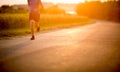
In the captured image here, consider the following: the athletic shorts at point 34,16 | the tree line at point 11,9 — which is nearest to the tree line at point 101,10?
the tree line at point 11,9

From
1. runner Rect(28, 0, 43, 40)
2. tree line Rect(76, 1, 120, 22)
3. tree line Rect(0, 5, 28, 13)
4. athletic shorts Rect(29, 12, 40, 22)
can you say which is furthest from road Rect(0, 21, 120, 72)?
tree line Rect(76, 1, 120, 22)

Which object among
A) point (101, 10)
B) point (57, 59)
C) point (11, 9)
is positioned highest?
point (57, 59)

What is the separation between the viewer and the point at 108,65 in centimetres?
716

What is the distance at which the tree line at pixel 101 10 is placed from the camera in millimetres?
45250

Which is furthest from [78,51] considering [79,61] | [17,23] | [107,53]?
[17,23]

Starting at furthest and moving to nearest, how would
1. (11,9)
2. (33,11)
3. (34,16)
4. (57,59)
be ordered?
(11,9) → (34,16) → (33,11) → (57,59)

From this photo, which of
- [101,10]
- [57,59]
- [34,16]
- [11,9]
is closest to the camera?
[57,59]

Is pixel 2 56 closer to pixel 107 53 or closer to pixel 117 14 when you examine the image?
pixel 107 53

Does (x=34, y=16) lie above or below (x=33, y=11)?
below

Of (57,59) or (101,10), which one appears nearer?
(57,59)

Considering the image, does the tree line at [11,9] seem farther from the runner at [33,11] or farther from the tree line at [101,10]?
the tree line at [101,10]

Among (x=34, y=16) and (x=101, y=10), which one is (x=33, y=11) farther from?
(x=101, y=10)

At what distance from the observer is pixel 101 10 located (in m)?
49.6

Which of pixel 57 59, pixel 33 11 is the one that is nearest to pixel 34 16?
pixel 33 11
